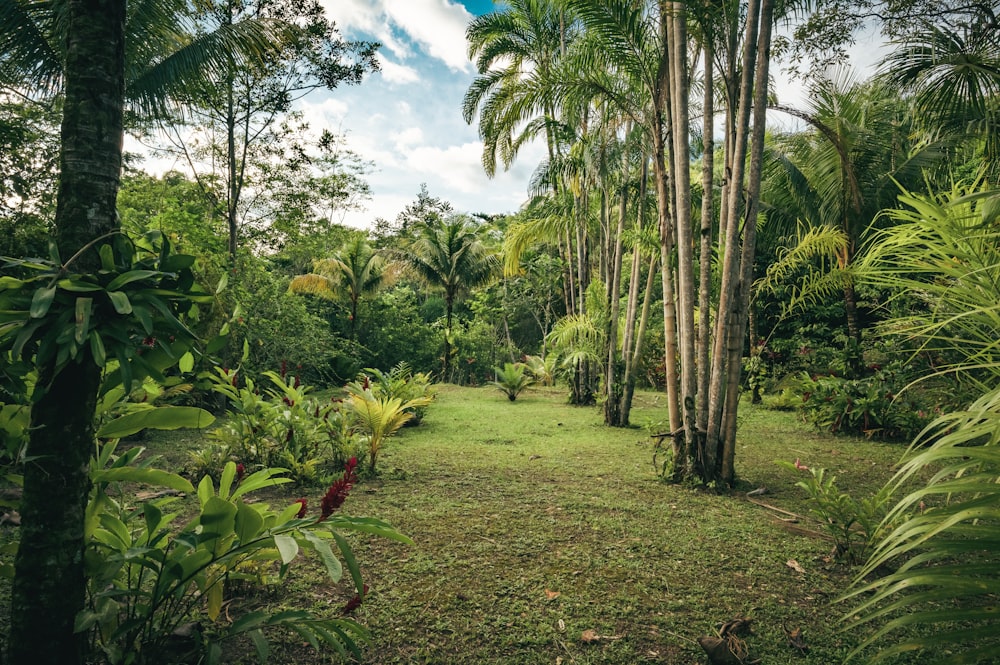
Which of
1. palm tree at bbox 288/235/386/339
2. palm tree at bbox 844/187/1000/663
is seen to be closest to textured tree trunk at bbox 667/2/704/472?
palm tree at bbox 844/187/1000/663

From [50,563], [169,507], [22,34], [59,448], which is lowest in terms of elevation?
[169,507]

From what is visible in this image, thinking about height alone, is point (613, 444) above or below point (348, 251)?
below

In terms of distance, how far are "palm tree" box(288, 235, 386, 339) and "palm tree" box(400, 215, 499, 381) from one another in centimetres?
124

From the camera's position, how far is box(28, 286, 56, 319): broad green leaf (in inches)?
37.9

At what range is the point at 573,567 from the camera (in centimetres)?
274

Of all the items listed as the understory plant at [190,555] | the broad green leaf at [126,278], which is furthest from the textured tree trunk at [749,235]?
the broad green leaf at [126,278]

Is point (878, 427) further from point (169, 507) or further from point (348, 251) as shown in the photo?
point (348, 251)

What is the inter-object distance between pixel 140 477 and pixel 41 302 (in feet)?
2.27

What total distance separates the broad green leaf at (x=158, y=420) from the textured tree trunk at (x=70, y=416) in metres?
0.17

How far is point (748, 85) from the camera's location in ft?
12.8

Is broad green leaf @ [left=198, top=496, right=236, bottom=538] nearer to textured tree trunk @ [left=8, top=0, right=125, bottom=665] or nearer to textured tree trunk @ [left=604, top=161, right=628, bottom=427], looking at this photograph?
textured tree trunk @ [left=8, top=0, right=125, bottom=665]

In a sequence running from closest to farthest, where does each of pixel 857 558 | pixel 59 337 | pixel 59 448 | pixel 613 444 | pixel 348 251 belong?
pixel 59 337, pixel 59 448, pixel 857 558, pixel 613 444, pixel 348 251

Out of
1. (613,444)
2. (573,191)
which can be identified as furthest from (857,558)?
(573,191)

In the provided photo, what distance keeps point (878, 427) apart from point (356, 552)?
6958 mm
